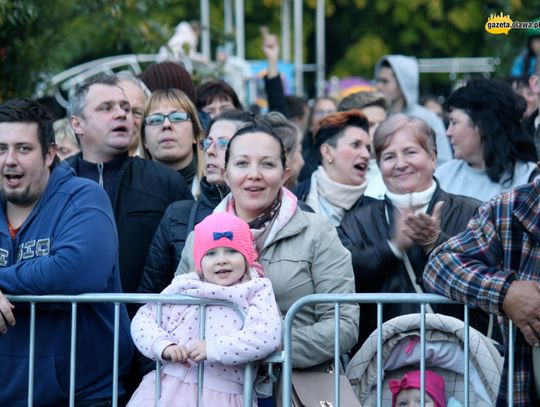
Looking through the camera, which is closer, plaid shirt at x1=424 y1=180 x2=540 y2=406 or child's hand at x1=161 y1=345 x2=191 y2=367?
plaid shirt at x1=424 y1=180 x2=540 y2=406

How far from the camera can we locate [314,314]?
5.79 meters

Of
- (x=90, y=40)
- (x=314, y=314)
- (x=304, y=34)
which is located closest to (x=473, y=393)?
(x=314, y=314)

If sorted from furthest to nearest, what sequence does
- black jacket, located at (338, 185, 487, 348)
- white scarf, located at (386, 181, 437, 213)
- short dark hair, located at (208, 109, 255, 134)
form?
short dark hair, located at (208, 109, 255, 134)
white scarf, located at (386, 181, 437, 213)
black jacket, located at (338, 185, 487, 348)

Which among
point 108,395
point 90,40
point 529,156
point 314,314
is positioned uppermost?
point 90,40

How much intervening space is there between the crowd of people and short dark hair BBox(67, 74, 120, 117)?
0.05 feet

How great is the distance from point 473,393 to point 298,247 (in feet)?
3.55

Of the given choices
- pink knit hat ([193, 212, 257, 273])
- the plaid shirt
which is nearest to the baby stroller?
the plaid shirt

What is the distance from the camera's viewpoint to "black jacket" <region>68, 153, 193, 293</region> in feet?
22.2

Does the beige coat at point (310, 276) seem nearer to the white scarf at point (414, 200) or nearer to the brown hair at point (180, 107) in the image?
the white scarf at point (414, 200)

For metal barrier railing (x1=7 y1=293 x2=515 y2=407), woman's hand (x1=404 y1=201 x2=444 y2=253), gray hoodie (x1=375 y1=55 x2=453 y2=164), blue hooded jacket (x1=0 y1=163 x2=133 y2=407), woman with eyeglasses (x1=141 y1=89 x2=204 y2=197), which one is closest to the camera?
metal barrier railing (x1=7 y1=293 x2=515 y2=407)

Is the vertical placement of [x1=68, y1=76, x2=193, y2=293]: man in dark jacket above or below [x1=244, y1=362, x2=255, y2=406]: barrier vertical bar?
above

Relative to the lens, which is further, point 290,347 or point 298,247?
point 298,247

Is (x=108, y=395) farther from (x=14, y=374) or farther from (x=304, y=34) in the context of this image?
(x=304, y=34)

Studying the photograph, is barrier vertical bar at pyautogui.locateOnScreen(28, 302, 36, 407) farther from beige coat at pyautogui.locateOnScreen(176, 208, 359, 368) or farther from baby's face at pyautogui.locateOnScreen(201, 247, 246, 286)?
baby's face at pyautogui.locateOnScreen(201, 247, 246, 286)
